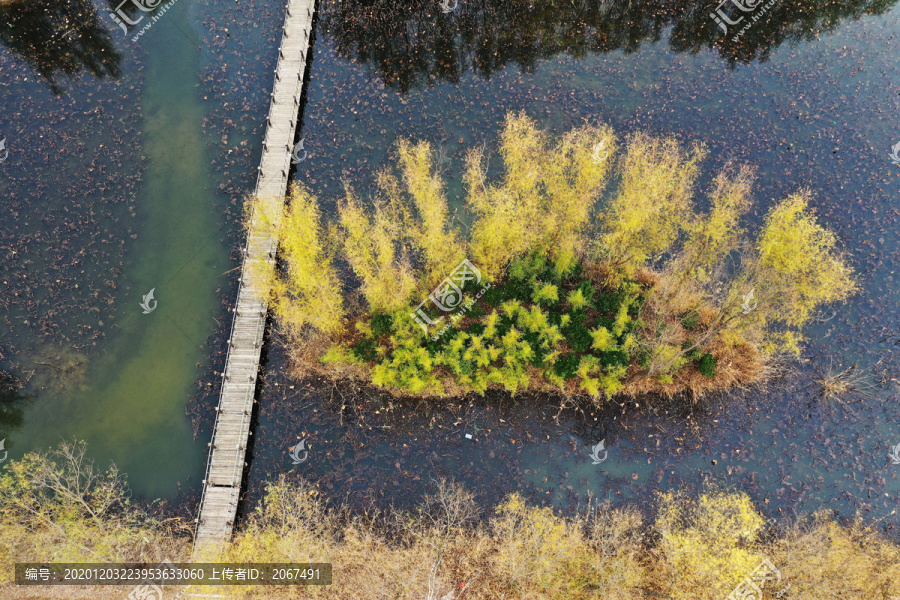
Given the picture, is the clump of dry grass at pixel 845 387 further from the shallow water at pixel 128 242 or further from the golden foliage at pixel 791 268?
the shallow water at pixel 128 242

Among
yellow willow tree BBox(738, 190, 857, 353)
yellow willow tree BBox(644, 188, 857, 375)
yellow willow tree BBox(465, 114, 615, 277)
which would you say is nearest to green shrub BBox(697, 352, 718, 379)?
yellow willow tree BBox(644, 188, 857, 375)

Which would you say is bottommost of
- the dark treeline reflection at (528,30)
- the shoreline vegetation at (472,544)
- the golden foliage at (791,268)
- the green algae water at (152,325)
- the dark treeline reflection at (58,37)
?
the shoreline vegetation at (472,544)

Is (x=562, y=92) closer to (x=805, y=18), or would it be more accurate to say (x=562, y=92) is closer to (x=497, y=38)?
(x=497, y=38)

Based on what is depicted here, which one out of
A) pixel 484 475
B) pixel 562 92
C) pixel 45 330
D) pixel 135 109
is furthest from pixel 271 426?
pixel 562 92

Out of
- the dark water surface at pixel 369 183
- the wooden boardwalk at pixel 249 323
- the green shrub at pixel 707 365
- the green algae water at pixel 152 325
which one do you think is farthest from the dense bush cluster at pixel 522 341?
the green algae water at pixel 152 325

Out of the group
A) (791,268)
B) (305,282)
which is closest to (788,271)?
(791,268)

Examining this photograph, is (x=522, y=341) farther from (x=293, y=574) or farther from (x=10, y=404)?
(x=10, y=404)

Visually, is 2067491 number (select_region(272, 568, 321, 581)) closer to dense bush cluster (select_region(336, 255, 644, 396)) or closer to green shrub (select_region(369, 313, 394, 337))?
dense bush cluster (select_region(336, 255, 644, 396))
